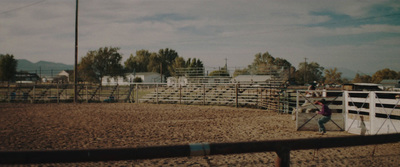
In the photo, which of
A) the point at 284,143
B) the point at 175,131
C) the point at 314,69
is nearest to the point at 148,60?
the point at 314,69

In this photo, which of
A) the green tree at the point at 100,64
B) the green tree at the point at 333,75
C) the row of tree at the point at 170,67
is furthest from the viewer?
the green tree at the point at 333,75

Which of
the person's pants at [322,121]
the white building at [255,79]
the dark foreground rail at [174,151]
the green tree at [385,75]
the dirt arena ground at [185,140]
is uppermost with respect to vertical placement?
the green tree at [385,75]

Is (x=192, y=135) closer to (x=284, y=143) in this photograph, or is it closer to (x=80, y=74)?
(x=284, y=143)

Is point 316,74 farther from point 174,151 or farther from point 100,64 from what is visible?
point 174,151

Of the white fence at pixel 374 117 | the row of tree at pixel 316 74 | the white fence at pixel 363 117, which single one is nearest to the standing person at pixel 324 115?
the white fence at pixel 363 117

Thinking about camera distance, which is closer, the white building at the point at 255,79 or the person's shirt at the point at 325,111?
the person's shirt at the point at 325,111

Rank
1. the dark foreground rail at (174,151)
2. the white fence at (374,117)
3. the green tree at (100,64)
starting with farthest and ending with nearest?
the green tree at (100,64) < the white fence at (374,117) < the dark foreground rail at (174,151)

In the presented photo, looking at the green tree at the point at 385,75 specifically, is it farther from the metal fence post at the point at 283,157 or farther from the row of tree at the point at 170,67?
the metal fence post at the point at 283,157

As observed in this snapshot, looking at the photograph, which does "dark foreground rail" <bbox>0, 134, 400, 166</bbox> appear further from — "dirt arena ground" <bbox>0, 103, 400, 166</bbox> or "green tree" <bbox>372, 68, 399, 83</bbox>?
"green tree" <bbox>372, 68, 399, 83</bbox>

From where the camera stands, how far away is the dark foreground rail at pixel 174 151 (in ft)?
4.49

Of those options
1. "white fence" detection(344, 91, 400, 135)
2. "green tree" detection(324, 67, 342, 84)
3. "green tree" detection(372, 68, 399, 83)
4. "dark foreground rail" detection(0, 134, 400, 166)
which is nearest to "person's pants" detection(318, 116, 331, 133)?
"white fence" detection(344, 91, 400, 135)

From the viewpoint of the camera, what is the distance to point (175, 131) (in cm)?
987

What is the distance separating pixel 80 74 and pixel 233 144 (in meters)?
54.9

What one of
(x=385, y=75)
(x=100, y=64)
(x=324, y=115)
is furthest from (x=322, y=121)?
(x=385, y=75)
